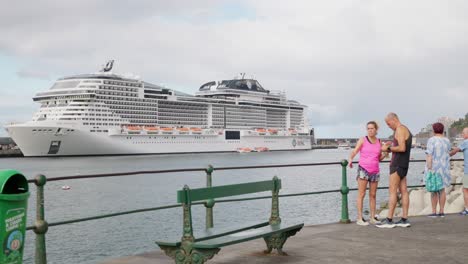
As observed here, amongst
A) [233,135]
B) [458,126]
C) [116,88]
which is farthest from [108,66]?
[458,126]

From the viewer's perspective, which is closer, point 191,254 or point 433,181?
point 191,254

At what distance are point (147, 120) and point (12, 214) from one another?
8887cm

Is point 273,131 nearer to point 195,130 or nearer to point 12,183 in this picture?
point 195,130

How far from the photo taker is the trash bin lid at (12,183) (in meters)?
3.67

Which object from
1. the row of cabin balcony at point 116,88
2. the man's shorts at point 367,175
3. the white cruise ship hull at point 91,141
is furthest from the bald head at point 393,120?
the row of cabin balcony at point 116,88

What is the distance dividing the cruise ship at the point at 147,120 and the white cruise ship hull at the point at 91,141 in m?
0.11

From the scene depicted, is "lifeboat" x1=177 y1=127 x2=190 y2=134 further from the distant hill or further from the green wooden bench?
the green wooden bench

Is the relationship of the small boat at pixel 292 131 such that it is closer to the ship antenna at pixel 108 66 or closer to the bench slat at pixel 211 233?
the ship antenna at pixel 108 66

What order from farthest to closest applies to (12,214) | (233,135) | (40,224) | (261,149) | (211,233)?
(261,149) < (233,135) < (211,233) < (40,224) < (12,214)

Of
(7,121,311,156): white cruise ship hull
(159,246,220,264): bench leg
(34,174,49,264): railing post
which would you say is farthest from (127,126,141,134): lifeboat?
(159,246,220,264): bench leg

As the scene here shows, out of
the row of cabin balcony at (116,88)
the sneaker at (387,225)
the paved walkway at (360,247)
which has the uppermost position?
the row of cabin balcony at (116,88)

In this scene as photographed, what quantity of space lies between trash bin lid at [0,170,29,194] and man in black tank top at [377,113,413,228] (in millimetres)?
5417

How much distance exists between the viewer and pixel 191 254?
5.15 m

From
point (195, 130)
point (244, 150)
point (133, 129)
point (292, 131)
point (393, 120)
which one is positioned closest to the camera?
point (393, 120)
